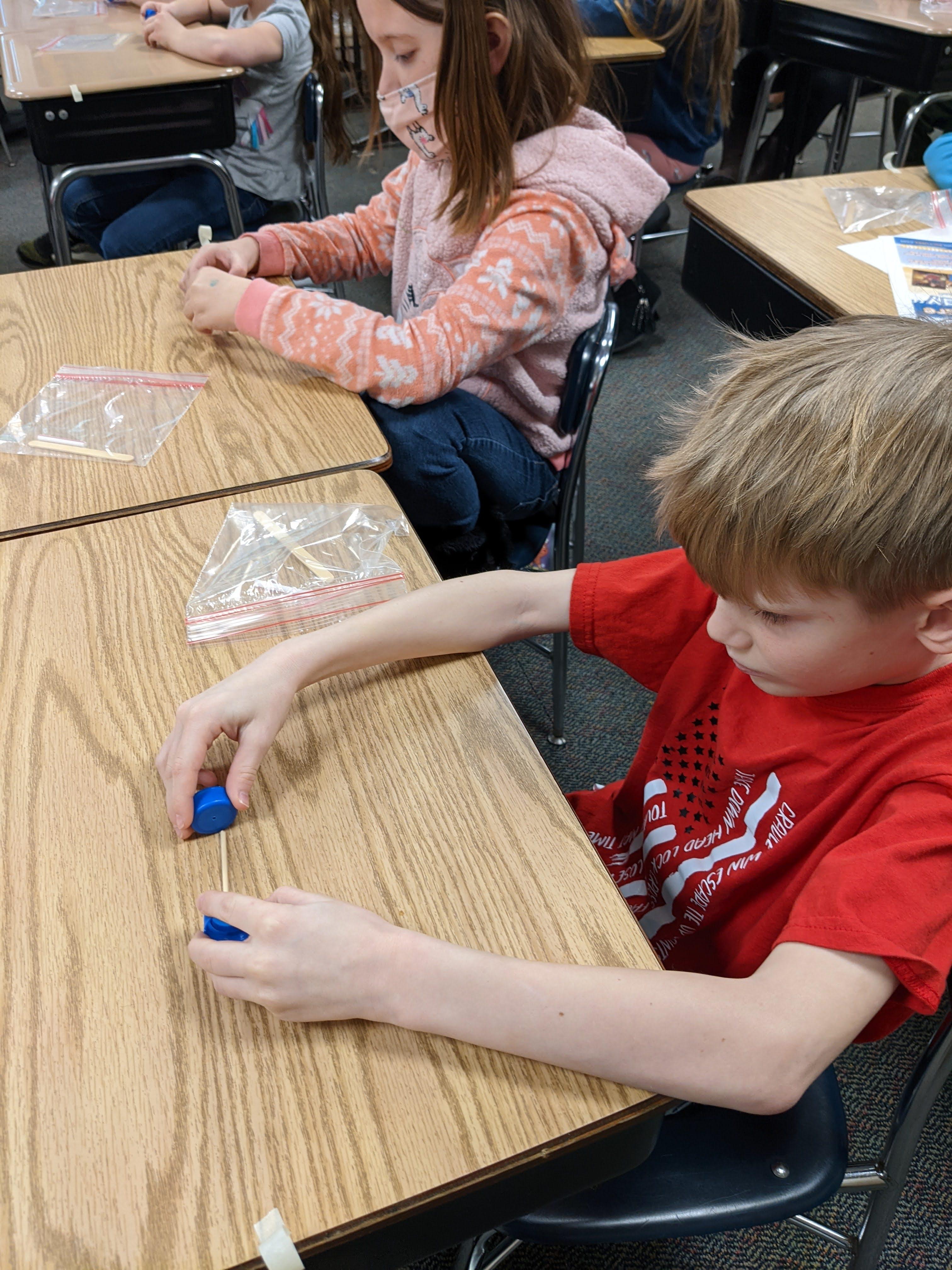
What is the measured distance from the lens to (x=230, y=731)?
2.20ft

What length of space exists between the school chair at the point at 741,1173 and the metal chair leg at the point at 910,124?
2.28 meters

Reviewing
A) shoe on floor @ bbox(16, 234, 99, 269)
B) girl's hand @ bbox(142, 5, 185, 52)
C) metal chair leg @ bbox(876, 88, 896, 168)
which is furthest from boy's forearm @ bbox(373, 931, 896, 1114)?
metal chair leg @ bbox(876, 88, 896, 168)

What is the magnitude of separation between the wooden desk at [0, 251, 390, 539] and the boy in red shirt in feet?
0.98

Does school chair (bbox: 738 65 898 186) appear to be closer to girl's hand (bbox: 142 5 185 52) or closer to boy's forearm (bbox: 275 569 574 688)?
girl's hand (bbox: 142 5 185 52)

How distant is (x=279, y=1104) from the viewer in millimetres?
484

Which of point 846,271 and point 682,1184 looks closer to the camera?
point 682,1184

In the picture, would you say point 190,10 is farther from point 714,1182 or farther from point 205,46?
point 714,1182

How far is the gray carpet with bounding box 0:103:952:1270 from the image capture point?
1089 millimetres

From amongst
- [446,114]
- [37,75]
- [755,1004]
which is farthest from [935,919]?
[37,75]

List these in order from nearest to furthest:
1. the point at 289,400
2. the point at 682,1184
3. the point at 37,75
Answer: the point at 682,1184
the point at 289,400
the point at 37,75

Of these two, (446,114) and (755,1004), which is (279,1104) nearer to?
(755,1004)

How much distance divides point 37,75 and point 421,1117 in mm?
2293

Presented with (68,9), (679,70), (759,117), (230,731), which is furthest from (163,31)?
(230,731)

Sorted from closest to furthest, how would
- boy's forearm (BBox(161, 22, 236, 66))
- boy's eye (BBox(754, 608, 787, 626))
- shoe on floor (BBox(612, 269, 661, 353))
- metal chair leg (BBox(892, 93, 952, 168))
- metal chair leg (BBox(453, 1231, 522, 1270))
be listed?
boy's eye (BBox(754, 608, 787, 626)) → metal chair leg (BBox(453, 1231, 522, 1270)) → boy's forearm (BBox(161, 22, 236, 66)) → metal chair leg (BBox(892, 93, 952, 168)) → shoe on floor (BBox(612, 269, 661, 353))
